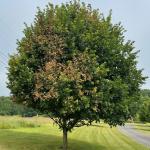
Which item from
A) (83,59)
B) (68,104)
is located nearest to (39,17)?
(83,59)

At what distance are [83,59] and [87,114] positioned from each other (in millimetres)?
2926

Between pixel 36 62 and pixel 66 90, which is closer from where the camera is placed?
pixel 66 90

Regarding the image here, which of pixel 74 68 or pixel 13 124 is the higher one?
pixel 13 124

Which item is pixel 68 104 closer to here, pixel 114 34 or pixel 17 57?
pixel 17 57

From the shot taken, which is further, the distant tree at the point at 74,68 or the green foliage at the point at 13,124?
the green foliage at the point at 13,124

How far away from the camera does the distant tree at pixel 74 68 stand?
2547cm

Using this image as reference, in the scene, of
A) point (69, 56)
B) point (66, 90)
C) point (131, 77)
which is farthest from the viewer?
point (131, 77)

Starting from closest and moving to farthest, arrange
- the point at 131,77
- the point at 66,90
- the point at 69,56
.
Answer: the point at 66,90
the point at 69,56
the point at 131,77

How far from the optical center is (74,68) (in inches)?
1010

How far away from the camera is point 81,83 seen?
25.8 meters

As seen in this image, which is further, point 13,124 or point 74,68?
point 13,124

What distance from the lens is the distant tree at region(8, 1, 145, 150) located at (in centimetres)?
2547

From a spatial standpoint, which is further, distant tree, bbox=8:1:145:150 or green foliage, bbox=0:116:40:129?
green foliage, bbox=0:116:40:129

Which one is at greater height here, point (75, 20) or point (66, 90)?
point (75, 20)
